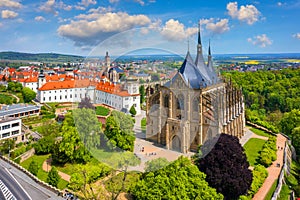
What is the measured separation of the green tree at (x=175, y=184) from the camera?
17.1 metres

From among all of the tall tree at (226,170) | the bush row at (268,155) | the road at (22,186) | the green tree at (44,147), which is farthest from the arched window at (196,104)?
the green tree at (44,147)

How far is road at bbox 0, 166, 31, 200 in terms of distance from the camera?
21.3m

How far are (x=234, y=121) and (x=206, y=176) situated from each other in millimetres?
15811

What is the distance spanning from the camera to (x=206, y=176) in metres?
19.9

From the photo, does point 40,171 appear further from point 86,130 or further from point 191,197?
point 86,130

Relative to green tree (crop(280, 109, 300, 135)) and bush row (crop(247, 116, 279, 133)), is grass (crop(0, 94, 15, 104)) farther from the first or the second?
green tree (crop(280, 109, 300, 135))

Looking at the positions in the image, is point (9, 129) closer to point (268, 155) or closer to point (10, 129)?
point (10, 129)

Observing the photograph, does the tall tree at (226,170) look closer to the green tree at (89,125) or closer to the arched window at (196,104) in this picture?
the arched window at (196,104)

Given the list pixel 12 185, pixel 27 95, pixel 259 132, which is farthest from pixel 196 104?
pixel 27 95

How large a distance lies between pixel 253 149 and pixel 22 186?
25160mm

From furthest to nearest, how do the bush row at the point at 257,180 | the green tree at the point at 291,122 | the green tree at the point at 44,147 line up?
the green tree at the point at 291,122 < the green tree at the point at 44,147 < the bush row at the point at 257,180

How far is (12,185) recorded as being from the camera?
23047 millimetres

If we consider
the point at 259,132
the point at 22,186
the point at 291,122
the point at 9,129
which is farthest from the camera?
the point at 291,122

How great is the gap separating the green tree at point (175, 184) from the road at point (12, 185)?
9.52m
